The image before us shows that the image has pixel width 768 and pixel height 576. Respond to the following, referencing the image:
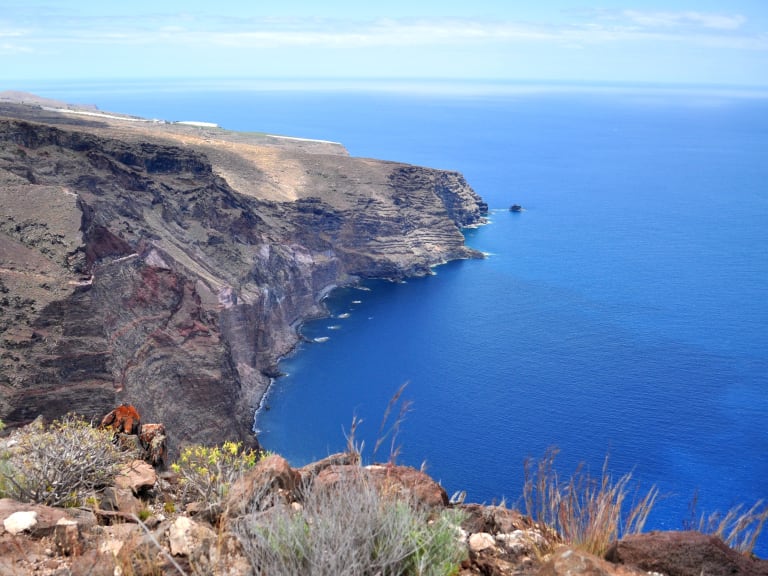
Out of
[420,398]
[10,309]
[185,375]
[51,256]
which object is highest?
[51,256]

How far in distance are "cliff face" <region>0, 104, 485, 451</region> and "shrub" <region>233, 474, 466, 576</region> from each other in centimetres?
3468

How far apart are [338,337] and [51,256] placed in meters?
44.7

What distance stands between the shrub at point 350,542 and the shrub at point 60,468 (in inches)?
149

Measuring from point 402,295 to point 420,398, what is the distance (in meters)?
36.7

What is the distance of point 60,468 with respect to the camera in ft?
32.6

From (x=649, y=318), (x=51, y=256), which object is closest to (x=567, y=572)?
(x=51, y=256)

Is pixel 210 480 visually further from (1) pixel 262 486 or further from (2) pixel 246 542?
(2) pixel 246 542

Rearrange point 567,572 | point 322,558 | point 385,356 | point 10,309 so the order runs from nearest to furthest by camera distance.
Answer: point 322,558, point 567,572, point 10,309, point 385,356

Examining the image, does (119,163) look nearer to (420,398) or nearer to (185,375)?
(185,375)

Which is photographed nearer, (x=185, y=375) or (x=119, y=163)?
(x=185, y=375)

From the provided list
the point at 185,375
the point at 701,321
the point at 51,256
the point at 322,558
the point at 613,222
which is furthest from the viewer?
the point at 613,222

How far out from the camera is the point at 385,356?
76.8m

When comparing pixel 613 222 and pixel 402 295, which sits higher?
pixel 613 222

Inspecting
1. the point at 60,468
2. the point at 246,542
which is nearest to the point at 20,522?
the point at 60,468
